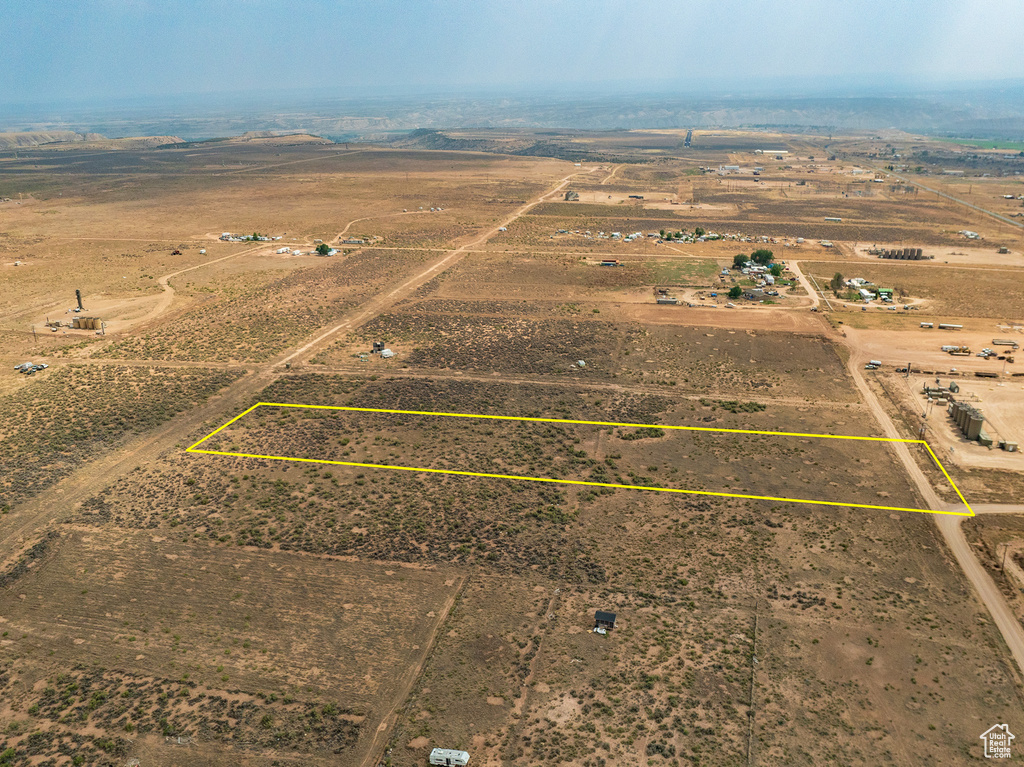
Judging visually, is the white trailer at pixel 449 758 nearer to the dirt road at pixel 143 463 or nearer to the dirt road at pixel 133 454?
the dirt road at pixel 143 463

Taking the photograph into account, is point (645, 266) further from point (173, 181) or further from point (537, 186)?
point (173, 181)

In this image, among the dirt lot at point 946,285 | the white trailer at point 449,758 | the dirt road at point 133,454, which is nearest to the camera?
the white trailer at point 449,758

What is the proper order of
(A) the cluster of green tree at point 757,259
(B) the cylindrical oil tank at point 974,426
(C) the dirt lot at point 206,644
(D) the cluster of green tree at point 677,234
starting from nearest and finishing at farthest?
(C) the dirt lot at point 206,644 < (B) the cylindrical oil tank at point 974,426 < (A) the cluster of green tree at point 757,259 < (D) the cluster of green tree at point 677,234

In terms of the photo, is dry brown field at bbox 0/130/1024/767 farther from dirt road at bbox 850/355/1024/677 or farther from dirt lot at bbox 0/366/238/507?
dirt road at bbox 850/355/1024/677

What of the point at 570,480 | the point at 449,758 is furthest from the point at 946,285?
the point at 449,758

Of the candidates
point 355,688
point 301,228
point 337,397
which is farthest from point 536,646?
point 301,228

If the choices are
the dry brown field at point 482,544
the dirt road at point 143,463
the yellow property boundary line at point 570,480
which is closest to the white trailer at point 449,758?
the dry brown field at point 482,544

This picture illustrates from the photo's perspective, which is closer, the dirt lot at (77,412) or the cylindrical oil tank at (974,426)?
the dirt lot at (77,412)
